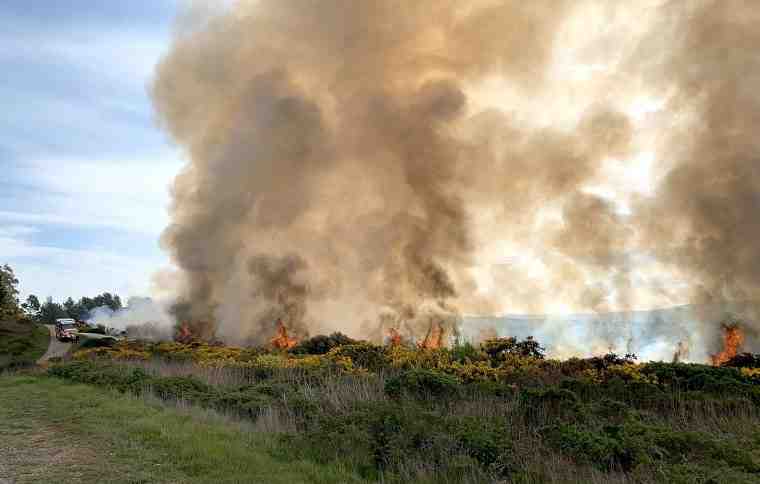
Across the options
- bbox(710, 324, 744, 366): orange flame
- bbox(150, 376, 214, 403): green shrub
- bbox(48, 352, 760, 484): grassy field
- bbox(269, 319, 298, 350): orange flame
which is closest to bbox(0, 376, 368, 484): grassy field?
bbox(48, 352, 760, 484): grassy field

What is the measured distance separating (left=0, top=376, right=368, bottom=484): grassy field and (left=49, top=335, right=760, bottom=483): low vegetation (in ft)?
2.34

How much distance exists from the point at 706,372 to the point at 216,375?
1449cm

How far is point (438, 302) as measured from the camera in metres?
33.3

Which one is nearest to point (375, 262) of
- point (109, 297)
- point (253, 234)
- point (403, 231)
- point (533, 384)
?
point (403, 231)

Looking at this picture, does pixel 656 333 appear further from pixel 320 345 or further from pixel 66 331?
pixel 66 331

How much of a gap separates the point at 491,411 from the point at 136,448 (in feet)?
22.4

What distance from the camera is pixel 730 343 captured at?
67.6 feet

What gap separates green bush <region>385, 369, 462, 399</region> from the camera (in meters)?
12.9

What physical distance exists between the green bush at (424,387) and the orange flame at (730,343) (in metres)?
12.9

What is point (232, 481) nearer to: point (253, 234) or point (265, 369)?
point (265, 369)

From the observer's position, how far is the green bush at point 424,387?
12.9m

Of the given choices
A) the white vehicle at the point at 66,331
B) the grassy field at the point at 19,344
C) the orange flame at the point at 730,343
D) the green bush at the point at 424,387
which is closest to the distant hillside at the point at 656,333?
the orange flame at the point at 730,343

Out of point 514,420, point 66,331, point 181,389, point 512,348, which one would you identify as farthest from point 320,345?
point 66,331

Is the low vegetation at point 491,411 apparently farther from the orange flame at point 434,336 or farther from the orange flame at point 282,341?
the orange flame at point 282,341
